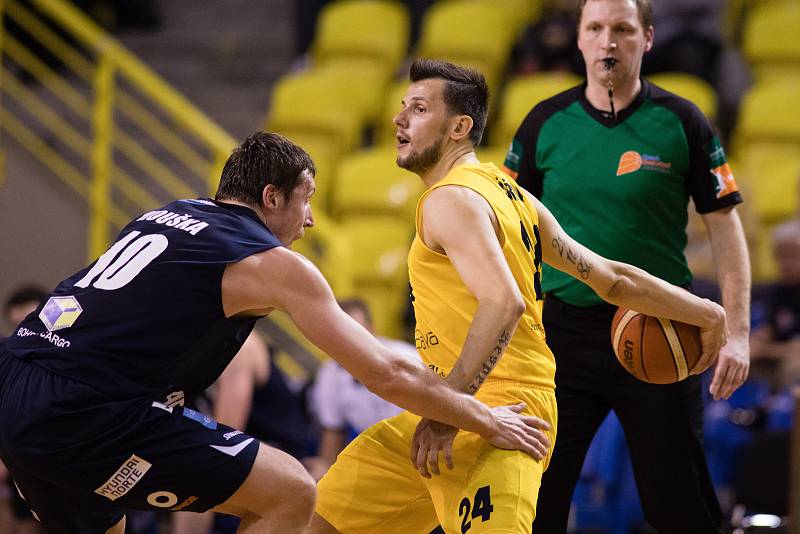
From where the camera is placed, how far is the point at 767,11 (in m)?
9.89

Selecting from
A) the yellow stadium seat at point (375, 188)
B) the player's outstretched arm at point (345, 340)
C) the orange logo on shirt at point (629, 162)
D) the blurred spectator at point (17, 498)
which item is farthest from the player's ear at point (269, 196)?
the yellow stadium seat at point (375, 188)

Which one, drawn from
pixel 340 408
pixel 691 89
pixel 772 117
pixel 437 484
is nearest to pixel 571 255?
pixel 437 484

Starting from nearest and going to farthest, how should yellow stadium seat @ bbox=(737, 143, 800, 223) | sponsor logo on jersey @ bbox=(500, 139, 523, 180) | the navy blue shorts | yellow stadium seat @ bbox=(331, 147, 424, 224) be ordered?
the navy blue shorts → sponsor logo on jersey @ bbox=(500, 139, 523, 180) → yellow stadium seat @ bbox=(737, 143, 800, 223) → yellow stadium seat @ bbox=(331, 147, 424, 224)

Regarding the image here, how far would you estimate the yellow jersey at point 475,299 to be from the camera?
3.89 m

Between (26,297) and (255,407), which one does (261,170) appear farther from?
(26,297)

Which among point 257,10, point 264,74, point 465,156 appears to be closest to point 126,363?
point 465,156

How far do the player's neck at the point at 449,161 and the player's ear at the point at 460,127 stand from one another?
4 centimetres

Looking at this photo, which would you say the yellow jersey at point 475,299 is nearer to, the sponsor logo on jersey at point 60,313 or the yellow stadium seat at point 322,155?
the sponsor logo on jersey at point 60,313

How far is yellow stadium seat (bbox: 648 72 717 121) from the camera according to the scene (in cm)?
880

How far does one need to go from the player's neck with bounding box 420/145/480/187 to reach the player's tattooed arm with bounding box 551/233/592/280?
0.39 m

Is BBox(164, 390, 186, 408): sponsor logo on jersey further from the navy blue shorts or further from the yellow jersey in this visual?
the yellow jersey

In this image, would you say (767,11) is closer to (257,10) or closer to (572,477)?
(257,10)

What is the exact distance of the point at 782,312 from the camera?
297 inches

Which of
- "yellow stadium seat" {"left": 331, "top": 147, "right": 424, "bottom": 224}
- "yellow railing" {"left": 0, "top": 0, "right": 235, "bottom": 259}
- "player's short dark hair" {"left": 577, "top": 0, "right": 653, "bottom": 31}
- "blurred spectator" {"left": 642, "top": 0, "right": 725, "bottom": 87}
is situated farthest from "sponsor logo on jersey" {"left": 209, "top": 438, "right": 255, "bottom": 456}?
"blurred spectator" {"left": 642, "top": 0, "right": 725, "bottom": 87}
